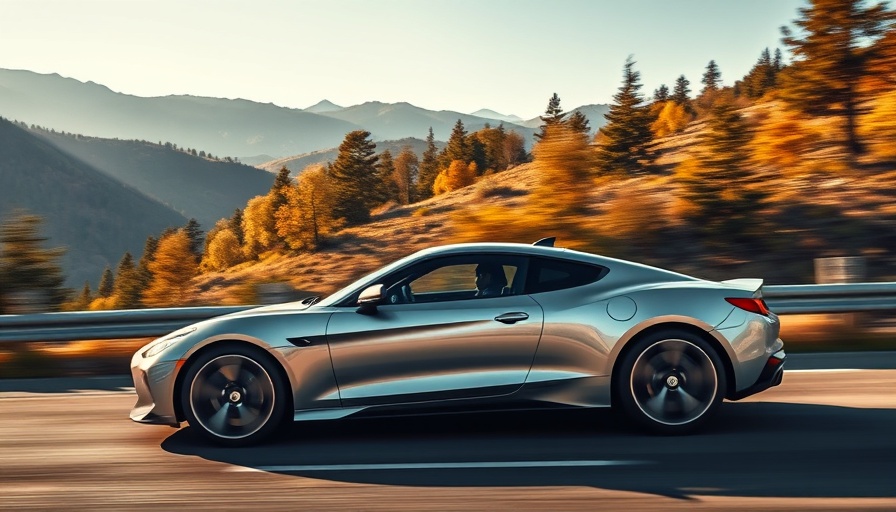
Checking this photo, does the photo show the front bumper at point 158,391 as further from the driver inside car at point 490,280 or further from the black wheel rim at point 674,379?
the black wheel rim at point 674,379

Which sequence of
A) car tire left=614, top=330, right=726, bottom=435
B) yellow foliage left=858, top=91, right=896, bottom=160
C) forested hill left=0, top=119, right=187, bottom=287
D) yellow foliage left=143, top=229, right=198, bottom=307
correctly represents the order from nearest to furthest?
1. car tire left=614, top=330, right=726, bottom=435
2. yellow foliage left=858, top=91, right=896, bottom=160
3. yellow foliage left=143, top=229, right=198, bottom=307
4. forested hill left=0, top=119, right=187, bottom=287

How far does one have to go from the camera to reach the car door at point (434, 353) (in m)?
5.40

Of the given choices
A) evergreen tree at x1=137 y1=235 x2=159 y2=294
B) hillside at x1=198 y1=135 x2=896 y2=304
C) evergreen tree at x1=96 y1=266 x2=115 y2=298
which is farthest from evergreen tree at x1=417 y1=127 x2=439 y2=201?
hillside at x1=198 y1=135 x2=896 y2=304

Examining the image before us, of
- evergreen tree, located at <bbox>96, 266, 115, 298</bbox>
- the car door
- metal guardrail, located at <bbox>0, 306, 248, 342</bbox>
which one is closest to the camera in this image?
the car door

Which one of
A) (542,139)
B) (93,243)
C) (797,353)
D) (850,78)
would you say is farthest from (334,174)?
(93,243)

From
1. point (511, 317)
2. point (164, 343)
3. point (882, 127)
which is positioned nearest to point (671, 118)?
point (882, 127)

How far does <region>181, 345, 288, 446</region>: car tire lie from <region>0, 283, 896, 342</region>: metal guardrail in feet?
12.2

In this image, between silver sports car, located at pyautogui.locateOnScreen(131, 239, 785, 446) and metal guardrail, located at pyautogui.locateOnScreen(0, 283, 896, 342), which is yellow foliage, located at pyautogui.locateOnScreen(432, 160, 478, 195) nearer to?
metal guardrail, located at pyautogui.locateOnScreen(0, 283, 896, 342)

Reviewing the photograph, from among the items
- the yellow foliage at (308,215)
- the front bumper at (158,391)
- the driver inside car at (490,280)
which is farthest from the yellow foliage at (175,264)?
the yellow foliage at (308,215)

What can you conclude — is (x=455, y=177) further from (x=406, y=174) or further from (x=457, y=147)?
(x=406, y=174)

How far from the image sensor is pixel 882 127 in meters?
25.3

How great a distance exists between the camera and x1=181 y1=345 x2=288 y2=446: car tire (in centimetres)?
556

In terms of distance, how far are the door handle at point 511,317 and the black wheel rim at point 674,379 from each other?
808mm

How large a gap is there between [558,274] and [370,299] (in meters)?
1.25
